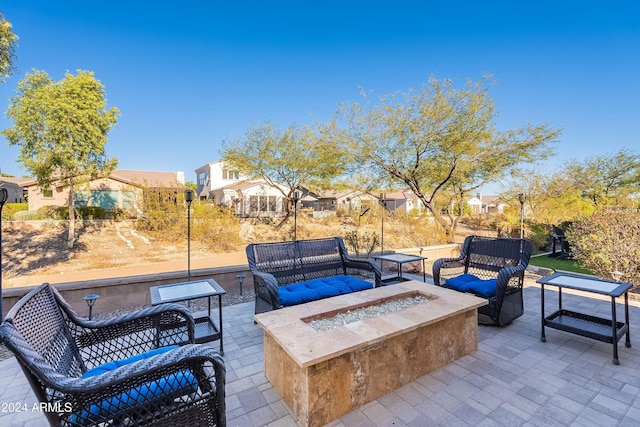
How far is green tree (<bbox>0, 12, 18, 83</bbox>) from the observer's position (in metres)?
5.00

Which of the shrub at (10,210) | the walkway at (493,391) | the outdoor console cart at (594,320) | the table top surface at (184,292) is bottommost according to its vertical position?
the walkway at (493,391)

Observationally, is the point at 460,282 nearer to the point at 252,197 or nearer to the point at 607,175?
the point at 607,175

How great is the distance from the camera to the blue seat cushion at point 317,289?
10.4 feet

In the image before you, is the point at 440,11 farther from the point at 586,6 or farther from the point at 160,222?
the point at 160,222

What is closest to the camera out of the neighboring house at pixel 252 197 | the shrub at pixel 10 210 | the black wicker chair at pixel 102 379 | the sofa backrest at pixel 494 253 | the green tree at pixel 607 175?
the black wicker chair at pixel 102 379

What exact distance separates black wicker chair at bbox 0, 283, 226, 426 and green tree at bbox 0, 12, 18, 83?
589 centimetres

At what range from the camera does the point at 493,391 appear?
217 centimetres

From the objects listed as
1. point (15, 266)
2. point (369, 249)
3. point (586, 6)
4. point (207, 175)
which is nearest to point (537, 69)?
point (586, 6)

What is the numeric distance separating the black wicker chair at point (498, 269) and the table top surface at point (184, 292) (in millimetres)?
2870

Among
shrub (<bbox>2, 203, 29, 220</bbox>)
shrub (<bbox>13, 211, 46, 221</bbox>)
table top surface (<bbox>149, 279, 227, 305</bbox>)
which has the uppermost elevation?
shrub (<bbox>2, 203, 29, 220</bbox>)

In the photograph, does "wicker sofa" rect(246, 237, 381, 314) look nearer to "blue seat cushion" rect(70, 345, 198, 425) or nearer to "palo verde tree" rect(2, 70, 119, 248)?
"blue seat cushion" rect(70, 345, 198, 425)

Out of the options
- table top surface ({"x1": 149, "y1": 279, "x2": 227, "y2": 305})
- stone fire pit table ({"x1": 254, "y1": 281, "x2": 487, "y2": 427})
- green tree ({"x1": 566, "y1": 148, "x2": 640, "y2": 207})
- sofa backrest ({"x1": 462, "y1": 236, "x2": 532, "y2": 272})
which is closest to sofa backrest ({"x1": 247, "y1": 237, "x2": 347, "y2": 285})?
table top surface ({"x1": 149, "y1": 279, "x2": 227, "y2": 305})

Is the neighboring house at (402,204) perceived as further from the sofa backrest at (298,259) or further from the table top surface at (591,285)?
the table top surface at (591,285)

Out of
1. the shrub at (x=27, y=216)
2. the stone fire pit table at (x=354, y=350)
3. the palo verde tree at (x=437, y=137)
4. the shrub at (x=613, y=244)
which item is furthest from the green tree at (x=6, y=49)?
the shrub at (x=613, y=244)
